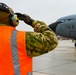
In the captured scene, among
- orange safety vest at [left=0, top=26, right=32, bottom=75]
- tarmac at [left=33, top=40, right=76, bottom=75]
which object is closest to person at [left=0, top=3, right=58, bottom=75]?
orange safety vest at [left=0, top=26, right=32, bottom=75]

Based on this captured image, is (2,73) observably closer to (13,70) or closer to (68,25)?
(13,70)

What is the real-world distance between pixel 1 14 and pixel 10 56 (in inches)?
13.7

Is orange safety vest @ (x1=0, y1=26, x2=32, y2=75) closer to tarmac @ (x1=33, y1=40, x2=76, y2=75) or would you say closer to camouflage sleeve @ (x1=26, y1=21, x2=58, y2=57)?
camouflage sleeve @ (x1=26, y1=21, x2=58, y2=57)

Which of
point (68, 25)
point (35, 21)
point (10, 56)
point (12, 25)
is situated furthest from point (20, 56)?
point (68, 25)

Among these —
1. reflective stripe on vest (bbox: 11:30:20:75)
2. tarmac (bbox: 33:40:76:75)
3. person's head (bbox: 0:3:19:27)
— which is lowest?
tarmac (bbox: 33:40:76:75)

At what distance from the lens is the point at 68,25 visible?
20.1 metres

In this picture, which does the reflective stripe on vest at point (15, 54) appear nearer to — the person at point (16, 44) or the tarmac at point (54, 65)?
the person at point (16, 44)

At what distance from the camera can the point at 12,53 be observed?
1909mm

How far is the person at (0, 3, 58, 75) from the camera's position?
1886 millimetres

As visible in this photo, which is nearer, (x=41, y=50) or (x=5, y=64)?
(x=5, y=64)

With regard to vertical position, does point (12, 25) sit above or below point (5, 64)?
above

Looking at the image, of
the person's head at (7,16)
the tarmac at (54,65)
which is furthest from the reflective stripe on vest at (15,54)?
the tarmac at (54,65)

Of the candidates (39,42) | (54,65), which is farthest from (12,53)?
(54,65)

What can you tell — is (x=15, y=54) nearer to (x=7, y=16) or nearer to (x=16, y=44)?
(x=16, y=44)
